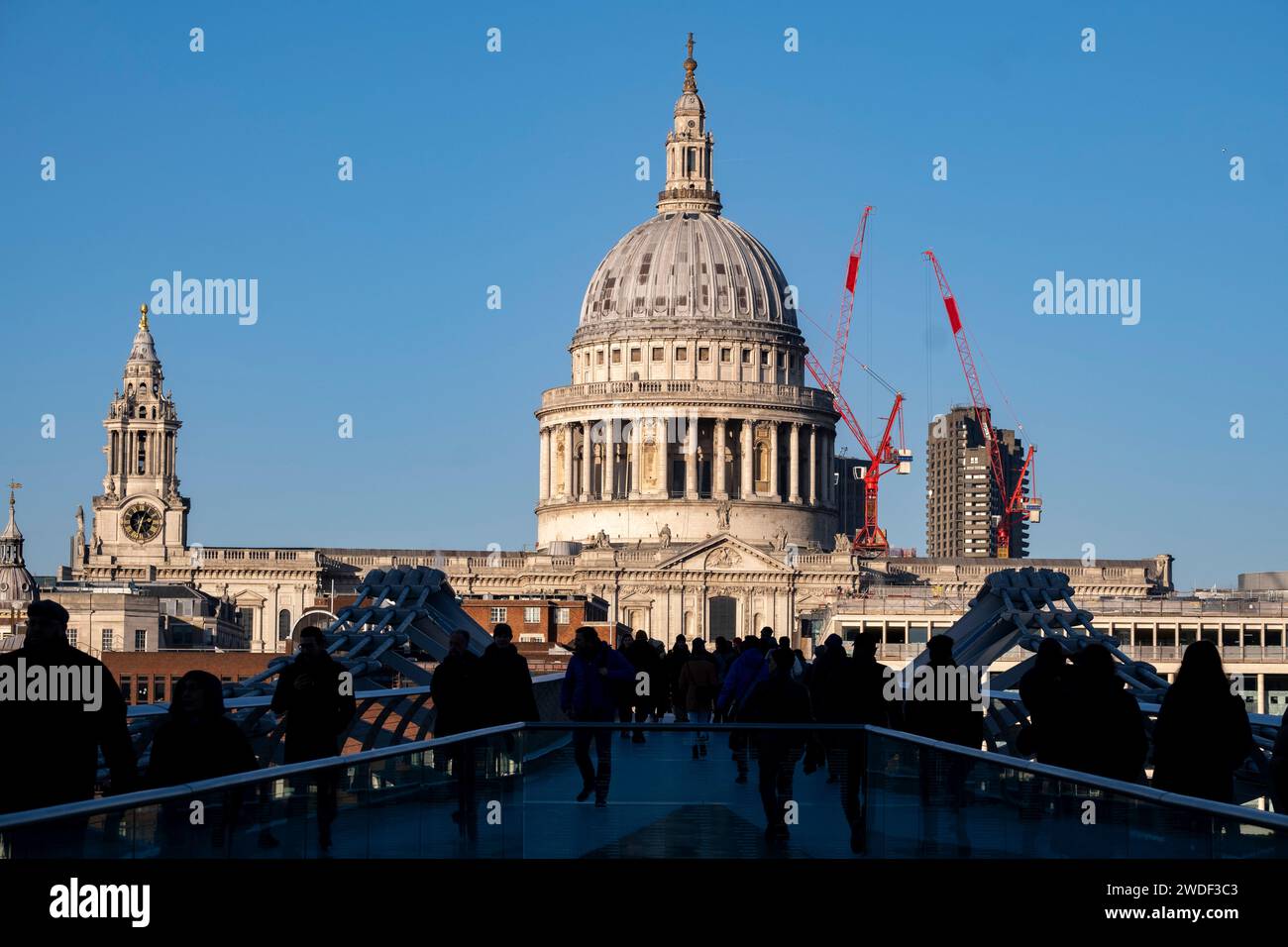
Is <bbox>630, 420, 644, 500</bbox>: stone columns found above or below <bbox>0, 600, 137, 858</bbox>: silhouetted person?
above

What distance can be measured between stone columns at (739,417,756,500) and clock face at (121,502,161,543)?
1567 inches

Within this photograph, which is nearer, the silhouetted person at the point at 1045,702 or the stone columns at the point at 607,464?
the silhouetted person at the point at 1045,702

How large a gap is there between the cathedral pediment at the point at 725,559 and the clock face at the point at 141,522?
3455cm

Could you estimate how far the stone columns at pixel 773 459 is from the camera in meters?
182

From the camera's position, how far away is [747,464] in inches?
7126

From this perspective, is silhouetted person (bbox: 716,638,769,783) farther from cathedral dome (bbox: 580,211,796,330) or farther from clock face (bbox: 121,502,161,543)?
cathedral dome (bbox: 580,211,796,330)

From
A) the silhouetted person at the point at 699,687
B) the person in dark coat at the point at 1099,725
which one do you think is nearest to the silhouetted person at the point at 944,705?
the person in dark coat at the point at 1099,725

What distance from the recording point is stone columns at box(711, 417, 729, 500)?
590 feet

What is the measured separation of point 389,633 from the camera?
48.5m

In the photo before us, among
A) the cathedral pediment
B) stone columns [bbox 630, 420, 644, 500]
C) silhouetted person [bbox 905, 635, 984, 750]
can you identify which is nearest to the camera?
silhouetted person [bbox 905, 635, 984, 750]

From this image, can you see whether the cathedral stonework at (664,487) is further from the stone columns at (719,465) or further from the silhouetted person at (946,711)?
the silhouetted person at (946,711)

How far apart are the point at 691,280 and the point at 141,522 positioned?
42.2 metres

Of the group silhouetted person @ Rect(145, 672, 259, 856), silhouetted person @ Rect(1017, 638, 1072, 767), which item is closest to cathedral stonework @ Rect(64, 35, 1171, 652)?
silhouetted person @ Rect(1017, 638, 1072, 767)
